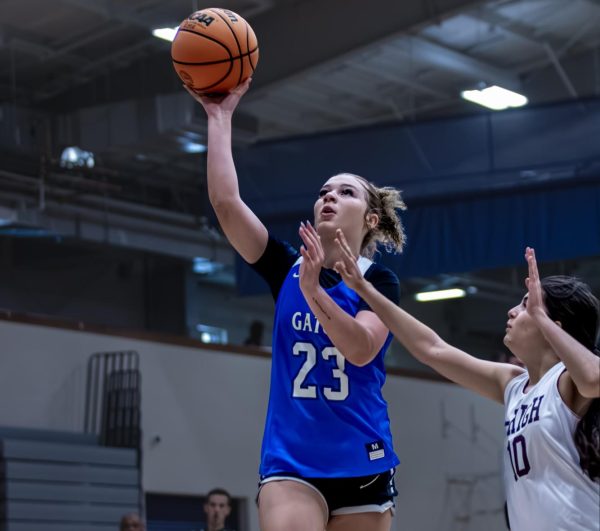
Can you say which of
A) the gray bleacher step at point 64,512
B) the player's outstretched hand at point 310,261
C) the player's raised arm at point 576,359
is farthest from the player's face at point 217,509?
the player's raised arm at point 576,359

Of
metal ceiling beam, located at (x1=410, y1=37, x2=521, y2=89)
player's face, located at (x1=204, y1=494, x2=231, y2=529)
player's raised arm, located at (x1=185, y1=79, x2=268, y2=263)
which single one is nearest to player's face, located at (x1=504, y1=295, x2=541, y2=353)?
player's raised arm, located at (x1=185, y1=79, x2=268, y2=263)

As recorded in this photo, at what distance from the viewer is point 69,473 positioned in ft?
43.8

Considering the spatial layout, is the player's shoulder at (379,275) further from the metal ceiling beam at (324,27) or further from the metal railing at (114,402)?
the metal railing at (114,402)

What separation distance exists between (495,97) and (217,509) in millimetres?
6241

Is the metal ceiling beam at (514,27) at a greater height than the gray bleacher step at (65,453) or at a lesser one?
greater

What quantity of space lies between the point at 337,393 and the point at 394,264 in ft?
31.6

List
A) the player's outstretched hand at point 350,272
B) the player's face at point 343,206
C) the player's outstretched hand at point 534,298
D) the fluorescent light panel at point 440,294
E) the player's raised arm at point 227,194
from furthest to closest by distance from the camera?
the fluorescent light panel at point 440,294
the player's face at point 343,206
the player's raised arm at point 227,194
the player's outstretched hand at point 350,272
the player's outstretched hand at point 534,298

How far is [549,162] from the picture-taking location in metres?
12.5

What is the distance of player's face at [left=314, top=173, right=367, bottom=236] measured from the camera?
4184 millimetres

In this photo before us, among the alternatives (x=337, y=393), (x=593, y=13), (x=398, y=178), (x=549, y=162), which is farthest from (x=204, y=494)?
(x=337, y=393)

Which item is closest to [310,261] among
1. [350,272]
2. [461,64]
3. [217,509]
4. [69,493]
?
[350,272]

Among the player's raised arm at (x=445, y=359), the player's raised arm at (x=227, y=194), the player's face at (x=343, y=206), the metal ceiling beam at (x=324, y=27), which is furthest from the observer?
the metal ceiling beam at (x=324, y=27)

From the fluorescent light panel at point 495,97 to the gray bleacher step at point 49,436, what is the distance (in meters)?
5.86

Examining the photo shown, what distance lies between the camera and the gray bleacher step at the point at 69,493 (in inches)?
503
